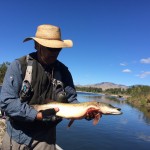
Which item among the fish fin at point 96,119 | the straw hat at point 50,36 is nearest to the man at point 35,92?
the straw hat at point 50,36

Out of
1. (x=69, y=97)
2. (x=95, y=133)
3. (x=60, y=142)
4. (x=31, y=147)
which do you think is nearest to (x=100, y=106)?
(x=69, y=97)

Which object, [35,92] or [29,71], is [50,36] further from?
[35,92]

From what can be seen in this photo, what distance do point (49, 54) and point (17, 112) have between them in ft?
3.17

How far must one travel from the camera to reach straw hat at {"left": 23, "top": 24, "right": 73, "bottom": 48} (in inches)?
170

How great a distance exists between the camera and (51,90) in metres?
4.50

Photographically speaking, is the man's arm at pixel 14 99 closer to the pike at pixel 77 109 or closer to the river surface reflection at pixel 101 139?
the pike at pixel 77 109

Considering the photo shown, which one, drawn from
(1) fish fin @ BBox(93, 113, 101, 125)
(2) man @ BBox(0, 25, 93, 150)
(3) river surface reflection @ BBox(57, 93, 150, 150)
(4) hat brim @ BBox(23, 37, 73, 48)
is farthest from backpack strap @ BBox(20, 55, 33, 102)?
(3) river surface reflection @ BBox(57, 93, 150, 150)

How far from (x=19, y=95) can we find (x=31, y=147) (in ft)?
2.57

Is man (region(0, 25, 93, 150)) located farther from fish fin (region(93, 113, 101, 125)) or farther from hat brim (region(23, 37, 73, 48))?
fish fin (region(93, 113, 101, 125))

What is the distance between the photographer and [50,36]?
4438mm

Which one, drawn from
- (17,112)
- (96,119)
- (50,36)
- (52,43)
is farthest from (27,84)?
(96,119)

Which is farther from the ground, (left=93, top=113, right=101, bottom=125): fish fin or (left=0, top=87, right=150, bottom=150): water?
(left=93, top=113, right=101, bottom=125): fish fin

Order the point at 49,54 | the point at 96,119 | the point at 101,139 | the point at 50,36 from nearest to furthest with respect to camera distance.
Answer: the point at 49,54, the point at 50,36, the point at 96,119, the point at 101,139

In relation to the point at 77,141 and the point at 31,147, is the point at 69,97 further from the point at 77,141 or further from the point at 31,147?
the point at 77,141
